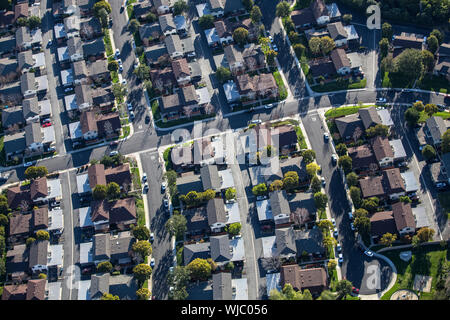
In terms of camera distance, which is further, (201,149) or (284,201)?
(201,149)

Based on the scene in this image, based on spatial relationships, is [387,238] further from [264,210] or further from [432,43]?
[432,43]

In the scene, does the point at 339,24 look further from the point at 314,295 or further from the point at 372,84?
the point at 314,295

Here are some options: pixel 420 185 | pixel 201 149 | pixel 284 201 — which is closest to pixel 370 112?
pixel 420 185

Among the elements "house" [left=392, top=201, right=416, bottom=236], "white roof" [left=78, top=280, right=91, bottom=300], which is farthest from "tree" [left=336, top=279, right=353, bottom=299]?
"white roof" [left=78, top=280, right=91, bottom=300]

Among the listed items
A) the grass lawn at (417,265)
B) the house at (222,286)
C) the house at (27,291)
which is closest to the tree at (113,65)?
the house at (27,291)

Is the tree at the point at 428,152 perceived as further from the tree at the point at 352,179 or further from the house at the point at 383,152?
the tree at the point at 352,179

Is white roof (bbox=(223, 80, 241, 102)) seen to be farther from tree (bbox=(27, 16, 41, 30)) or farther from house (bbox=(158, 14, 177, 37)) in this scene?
tree (bbox=(27, 16, 41, 30))
